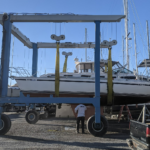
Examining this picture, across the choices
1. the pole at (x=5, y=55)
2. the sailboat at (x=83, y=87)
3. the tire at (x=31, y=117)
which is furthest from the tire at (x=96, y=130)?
the tire at (x=31, y=117)

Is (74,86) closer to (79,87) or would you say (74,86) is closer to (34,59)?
(79,87)

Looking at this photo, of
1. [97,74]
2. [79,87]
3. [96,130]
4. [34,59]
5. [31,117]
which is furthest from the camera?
[34,59]

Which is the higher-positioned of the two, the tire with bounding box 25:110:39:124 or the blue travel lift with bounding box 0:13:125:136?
the blue travel lift with bounding box 0:13:125:136

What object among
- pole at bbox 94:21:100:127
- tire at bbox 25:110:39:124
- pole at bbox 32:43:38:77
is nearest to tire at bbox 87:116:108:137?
pole at bbox 94:21:100:127

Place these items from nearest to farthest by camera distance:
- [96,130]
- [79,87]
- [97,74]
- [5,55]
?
[96,130] → [97,74] → [5,55] → [79,87]

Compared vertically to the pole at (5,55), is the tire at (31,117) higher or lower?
lower

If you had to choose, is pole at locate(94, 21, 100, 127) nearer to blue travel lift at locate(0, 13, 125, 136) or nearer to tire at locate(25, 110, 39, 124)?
blue travel lift at locate(0, 13, 125, 136)

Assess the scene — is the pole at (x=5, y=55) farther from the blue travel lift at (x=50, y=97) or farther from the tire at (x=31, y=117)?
the tire at (x=31, y=117)

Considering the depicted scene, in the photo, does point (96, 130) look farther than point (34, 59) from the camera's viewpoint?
No

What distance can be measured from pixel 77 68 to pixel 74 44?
2176 mm

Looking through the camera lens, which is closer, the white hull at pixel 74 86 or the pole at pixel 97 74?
the pole at pixel 97 74

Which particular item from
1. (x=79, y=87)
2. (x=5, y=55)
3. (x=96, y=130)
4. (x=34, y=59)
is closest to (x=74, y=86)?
(x=79, y=87)

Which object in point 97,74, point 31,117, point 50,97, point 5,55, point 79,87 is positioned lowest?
point 31,117

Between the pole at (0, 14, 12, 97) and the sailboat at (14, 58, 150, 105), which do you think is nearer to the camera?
the pole at (0, 14, 12, 97)
